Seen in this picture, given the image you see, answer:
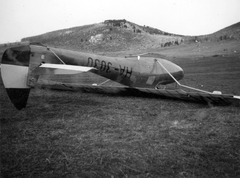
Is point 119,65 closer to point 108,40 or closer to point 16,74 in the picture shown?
point 16,74

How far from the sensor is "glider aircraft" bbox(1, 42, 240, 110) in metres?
4.20

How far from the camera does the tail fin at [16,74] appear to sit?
4.13 metres

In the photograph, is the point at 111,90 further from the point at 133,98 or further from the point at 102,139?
the point at 102,139

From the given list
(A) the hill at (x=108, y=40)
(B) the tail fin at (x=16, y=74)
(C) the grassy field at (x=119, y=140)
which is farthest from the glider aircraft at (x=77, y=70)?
(A) the hill at (x=108, y=40)

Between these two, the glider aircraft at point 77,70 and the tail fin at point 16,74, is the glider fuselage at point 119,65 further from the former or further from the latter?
the tail fin at point 16,74

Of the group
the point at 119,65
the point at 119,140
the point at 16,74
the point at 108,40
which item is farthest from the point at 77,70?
the point at 108,40

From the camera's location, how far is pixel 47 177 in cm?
224

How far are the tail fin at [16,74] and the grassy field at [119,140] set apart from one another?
0.41 meters

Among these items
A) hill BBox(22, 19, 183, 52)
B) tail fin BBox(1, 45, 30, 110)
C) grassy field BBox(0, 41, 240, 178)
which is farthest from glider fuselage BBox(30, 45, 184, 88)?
hill BBox(22, 19, 183, 52)

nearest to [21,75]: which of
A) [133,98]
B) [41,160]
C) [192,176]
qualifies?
[41,160]

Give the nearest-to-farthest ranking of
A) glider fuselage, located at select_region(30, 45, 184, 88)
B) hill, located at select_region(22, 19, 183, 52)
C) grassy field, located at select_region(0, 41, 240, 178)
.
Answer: grassy field, located at select_region(0, 41, 240, 178) < glider fuselage, located at select_region(30, 45, 184, 88) < hill, located at select_region(22, 19, 183, 52)

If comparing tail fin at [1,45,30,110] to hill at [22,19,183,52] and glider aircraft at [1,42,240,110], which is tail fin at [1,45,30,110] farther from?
hill at [22,19,183,52]

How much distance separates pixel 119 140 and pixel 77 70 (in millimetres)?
1815

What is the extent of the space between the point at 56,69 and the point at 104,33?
48086mm
